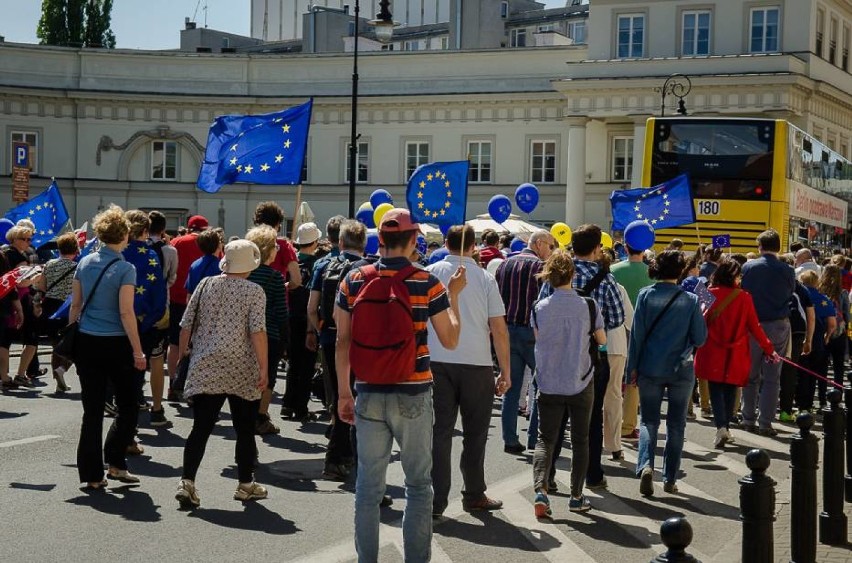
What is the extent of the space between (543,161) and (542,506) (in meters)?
47.2

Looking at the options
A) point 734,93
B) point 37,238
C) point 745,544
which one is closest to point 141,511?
point 745,544

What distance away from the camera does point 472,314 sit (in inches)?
370

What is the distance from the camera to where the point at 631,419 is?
542 inches

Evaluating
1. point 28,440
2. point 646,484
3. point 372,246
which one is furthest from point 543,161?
point 646,484

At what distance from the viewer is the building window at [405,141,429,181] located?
57125 millimetres

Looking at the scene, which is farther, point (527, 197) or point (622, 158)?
point (622, 158)

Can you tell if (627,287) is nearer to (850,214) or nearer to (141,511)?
(141,511)

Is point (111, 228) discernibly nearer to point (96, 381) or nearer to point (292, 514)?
point (96, 381)

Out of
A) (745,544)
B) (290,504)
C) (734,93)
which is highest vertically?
(734,93)

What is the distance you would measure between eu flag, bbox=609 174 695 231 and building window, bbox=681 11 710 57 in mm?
32611

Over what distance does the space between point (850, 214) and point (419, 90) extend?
67.5ft

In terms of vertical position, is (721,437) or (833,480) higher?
(833,480)

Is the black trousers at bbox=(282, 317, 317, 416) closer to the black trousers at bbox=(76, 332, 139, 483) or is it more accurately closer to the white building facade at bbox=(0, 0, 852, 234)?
the black trousers at bbox=(76, 332, 139, 483)

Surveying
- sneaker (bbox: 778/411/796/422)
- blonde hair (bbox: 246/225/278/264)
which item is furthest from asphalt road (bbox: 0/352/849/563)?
sneaker (bbox: 778/411/796/422)
